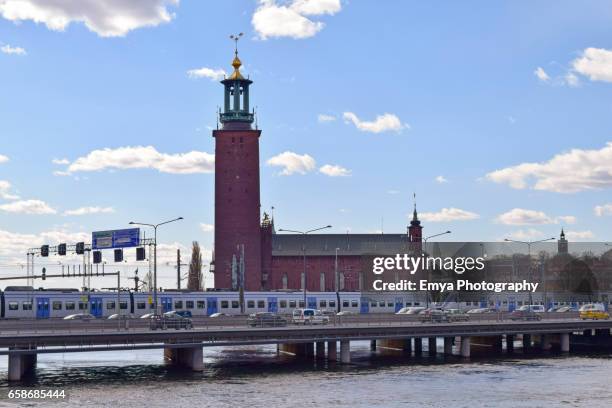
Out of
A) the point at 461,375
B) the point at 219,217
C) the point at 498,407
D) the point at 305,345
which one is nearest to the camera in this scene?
the point at 498,407

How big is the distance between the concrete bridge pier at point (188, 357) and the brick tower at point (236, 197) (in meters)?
67.5

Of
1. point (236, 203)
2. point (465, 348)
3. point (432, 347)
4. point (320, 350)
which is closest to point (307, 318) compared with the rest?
point (320, 350)

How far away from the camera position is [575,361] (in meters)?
102

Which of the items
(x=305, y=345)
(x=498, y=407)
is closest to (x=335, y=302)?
(x=305, y=345)

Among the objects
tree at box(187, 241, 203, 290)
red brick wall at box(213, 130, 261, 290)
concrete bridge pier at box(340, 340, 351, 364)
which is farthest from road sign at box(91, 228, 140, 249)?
tree at box(187, 241, 203, 290)

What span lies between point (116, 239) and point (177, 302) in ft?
35.8

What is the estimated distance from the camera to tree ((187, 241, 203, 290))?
189m

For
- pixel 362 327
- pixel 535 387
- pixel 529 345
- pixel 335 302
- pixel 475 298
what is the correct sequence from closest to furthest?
pixel 535 387 → pixel 362 327 → pixel 529 345 → pixel 335 302 → pixel 475 298

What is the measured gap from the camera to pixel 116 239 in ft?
398

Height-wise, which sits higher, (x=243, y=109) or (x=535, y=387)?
(x=243, y=109)

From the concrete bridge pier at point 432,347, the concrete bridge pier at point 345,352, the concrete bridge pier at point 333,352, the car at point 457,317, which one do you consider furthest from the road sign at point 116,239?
the car at point 457,317

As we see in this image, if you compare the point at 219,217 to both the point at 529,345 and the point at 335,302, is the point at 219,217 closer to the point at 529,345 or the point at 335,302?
the point at 335,302

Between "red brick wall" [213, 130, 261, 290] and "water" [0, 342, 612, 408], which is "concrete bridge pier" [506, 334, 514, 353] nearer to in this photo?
"water" [0, 342, 612, 408]

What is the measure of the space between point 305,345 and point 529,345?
3096 centimetres
